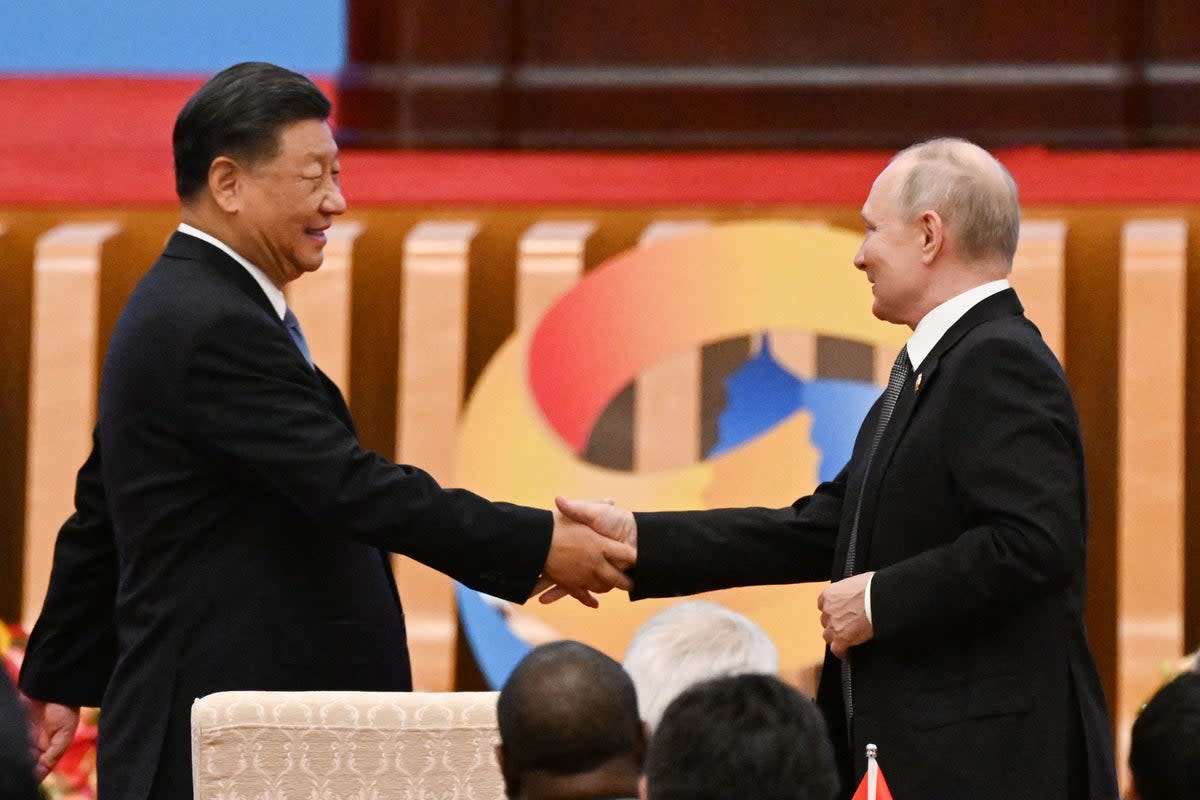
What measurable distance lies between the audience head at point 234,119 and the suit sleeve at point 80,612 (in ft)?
1.28

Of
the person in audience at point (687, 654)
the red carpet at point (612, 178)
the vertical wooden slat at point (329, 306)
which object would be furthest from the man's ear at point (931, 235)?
the vertical wooden slat at point (329, 306)

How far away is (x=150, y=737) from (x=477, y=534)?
1.61 ft

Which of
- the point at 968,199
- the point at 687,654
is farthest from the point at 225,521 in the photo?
the point at 968,199

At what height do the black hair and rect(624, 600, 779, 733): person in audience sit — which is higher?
the black hair

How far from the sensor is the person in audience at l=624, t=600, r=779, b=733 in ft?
7.46

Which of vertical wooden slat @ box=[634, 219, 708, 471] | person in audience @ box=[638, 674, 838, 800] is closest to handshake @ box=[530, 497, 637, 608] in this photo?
person in audience @ box=[638, 674, 838, 800]

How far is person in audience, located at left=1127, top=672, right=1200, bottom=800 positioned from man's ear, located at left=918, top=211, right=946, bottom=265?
32.0 inches

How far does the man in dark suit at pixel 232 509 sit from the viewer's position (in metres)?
2.46

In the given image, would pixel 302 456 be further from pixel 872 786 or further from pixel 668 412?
pixel 668 412

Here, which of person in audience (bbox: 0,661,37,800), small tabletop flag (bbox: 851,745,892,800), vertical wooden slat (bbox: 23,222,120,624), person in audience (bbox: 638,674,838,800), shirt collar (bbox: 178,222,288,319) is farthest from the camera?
vertical wooden slat (bbox: 23,222,120,624)

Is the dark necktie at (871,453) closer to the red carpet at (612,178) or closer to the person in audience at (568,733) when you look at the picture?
the person in audience at (568,733)

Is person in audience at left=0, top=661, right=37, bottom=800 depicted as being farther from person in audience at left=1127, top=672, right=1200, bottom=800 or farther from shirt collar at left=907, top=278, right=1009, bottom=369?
shirt collar at left=907, top=278, right=1009, bottom=369

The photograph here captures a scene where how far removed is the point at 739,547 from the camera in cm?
280

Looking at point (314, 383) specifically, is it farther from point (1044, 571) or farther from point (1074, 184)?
point (1074, 184)
